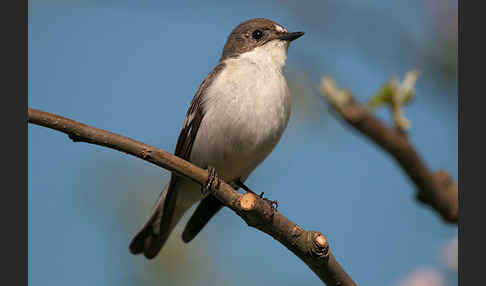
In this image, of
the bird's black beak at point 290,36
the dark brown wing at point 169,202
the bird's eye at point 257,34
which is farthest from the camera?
the bird's eye at point 257,34

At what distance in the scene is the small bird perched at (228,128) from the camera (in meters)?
4.43

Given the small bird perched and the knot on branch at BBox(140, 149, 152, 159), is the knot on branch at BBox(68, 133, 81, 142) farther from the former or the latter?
the small bird perched

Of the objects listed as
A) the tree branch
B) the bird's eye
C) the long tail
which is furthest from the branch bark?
the bird's eye

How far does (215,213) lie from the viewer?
487 centimetres

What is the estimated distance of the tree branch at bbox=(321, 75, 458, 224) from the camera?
3.23m

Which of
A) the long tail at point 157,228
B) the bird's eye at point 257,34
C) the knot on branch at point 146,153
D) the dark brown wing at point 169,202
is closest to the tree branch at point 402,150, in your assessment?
the knot on branch at point 146,153

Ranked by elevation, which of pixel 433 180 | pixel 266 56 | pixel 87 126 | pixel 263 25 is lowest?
pixel 433 180

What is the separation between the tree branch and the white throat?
178cm

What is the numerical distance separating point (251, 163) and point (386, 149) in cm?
160

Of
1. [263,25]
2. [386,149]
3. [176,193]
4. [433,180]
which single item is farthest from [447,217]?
[263,25]

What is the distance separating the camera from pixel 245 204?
3057 millimetres

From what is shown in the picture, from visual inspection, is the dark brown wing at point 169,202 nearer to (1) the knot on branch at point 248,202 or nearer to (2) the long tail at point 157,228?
(2) the long tail at point 157,228

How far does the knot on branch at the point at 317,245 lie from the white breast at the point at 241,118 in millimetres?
1699

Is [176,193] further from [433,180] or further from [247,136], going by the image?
[433,180]
